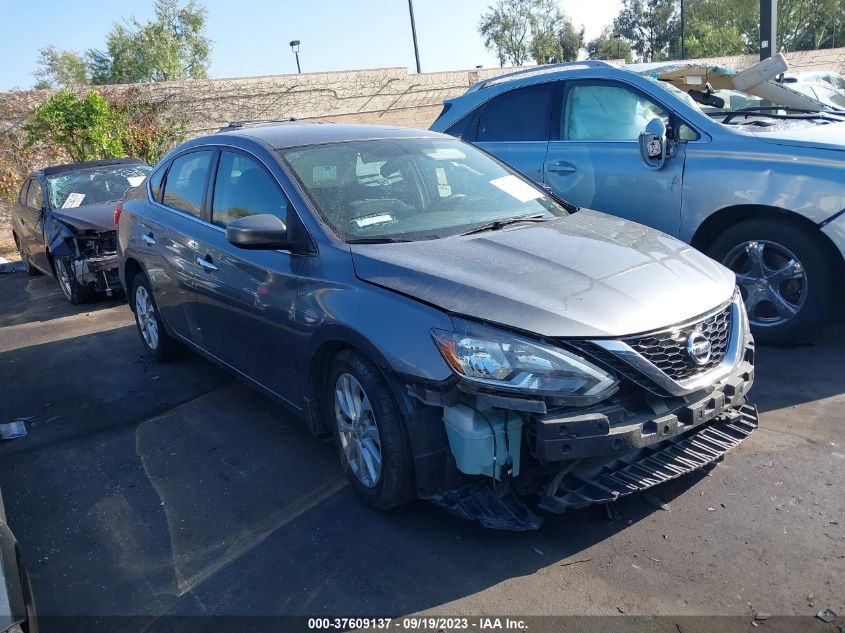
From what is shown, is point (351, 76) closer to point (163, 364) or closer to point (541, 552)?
point (163, 364)

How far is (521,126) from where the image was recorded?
21.3ft

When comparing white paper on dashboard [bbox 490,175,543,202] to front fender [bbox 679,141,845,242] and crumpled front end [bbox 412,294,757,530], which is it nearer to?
crumpled front end [bbox 412,294,757,530]

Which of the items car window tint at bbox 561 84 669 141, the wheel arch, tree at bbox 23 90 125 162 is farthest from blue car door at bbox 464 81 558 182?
tree at bbox 23 90 125 162

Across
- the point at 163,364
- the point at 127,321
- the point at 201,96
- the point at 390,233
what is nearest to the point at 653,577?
the point at 390,233

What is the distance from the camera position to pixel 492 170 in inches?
177

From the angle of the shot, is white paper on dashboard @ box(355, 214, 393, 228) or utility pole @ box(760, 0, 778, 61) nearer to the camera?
white paper on dashboard @ box(355, 214, 393, 228)

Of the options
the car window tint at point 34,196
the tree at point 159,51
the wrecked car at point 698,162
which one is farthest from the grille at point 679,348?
the tree at point 159,51

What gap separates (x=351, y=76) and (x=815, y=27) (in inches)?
1540

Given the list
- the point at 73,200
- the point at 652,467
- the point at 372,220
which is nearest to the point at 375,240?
the point at 372,220

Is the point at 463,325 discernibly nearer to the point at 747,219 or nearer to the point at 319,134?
the point at 319,134

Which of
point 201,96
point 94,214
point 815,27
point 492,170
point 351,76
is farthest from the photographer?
point 815,27

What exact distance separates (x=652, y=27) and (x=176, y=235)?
60.1 m

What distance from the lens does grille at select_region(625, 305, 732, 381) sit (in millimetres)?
2941

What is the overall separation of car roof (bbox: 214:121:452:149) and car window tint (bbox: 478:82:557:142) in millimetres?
1870
